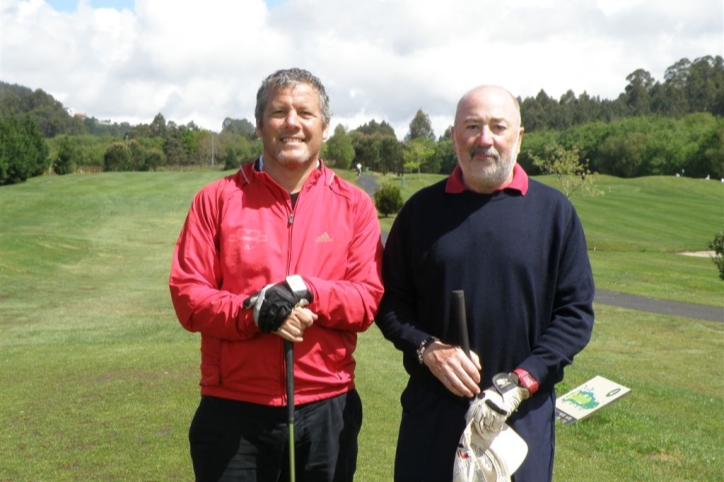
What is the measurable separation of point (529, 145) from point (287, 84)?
113 meters

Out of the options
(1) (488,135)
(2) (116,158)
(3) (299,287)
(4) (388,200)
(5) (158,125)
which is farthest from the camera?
(5) (158,125)

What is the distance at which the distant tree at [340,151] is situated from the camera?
93.9 meters

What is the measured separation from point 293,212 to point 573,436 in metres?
4.47

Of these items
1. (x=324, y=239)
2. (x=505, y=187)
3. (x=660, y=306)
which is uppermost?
(x=505, y=187)

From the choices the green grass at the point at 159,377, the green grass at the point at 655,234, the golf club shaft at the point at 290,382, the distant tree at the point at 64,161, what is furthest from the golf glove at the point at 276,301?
the distant tree at the point at 64,161

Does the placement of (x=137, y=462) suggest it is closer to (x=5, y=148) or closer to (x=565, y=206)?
(x=565, y=206)

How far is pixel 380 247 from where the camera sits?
13.1 feet

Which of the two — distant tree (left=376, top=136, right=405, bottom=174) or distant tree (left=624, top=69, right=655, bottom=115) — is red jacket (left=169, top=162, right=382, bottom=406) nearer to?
distant tree (left=376, top=136, right=405, bottom=174)

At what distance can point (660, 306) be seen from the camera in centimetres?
2120

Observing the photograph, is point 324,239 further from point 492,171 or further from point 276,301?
point 492,171

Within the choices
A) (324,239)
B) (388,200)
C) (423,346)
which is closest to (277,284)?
(324,239)

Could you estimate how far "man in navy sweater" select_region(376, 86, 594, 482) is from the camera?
367cm

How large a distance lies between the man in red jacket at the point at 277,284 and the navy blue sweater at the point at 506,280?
0.27 m

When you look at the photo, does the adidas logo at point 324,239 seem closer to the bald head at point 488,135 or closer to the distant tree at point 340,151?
the bald head at point 488,135
